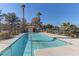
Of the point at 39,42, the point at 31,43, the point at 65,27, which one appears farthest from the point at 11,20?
the point at 65,27

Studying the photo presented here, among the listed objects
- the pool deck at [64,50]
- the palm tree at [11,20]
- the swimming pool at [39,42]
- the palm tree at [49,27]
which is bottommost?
the pool deck at [64,50]

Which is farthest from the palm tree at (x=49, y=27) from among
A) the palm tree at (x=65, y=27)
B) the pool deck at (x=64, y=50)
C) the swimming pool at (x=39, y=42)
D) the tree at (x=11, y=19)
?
the tree at (x=11, y=19)

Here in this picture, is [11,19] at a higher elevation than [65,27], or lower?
higher

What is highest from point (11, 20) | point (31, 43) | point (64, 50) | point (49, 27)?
point (11, 20)

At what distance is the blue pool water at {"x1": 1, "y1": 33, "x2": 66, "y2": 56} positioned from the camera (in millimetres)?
5564

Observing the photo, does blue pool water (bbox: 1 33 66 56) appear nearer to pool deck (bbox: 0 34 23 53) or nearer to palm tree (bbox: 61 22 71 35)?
pool deck (bbox: 0 34 23 53)

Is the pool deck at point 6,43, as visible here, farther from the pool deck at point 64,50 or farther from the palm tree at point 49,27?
the palm tree at point 49,27

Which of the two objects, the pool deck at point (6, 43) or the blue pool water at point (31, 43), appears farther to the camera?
the blue pool water at point (31, 43)

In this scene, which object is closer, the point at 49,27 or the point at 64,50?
the point at 64,50

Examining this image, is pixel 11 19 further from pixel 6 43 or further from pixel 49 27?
pixel 49 27

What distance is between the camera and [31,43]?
580 cm

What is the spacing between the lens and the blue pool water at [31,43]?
556 cm

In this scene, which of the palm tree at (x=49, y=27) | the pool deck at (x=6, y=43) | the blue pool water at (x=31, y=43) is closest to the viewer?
the pool deck at (x=6, y=43)

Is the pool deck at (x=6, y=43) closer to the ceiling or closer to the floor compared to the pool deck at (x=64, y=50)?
closer to the ceiling
